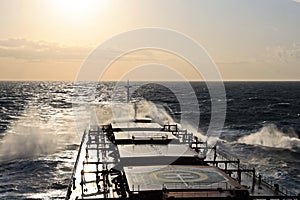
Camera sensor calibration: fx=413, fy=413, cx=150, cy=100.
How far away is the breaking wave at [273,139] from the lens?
94188 mm

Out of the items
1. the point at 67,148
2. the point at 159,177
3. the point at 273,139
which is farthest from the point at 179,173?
the point at 273,139

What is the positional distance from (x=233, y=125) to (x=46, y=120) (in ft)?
207

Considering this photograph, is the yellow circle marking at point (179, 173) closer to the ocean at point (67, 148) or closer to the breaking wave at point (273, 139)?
the ocean at point (67, 148)

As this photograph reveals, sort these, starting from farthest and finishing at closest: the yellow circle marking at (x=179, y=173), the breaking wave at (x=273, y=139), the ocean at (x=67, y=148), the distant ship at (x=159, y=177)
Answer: the breaking wave at (x=273, y=139)
the ocean at (x=67, y=148)
the yellow circle marking at (x=179, y=173)
the distant ship at (x=159, y=177)

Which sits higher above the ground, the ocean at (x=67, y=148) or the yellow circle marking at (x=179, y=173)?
the yellow circle marking at (x=179, y=173)

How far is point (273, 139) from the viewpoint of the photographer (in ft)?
334

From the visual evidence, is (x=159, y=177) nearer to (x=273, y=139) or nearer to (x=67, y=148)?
(x=67, y=148)

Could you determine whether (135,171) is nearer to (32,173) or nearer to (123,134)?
(123,134)

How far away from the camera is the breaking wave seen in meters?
94.2

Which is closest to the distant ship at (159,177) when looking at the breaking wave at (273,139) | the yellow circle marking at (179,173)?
the yellow circle marking at (179,173)

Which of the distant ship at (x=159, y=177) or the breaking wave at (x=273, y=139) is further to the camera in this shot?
the breaking wave at (x=273, y=139)

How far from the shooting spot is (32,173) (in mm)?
67000

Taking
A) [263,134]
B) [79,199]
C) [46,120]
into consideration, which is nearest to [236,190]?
[79,199]

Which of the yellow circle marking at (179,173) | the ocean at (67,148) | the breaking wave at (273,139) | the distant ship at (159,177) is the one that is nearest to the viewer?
the distant ship at (159,177)
